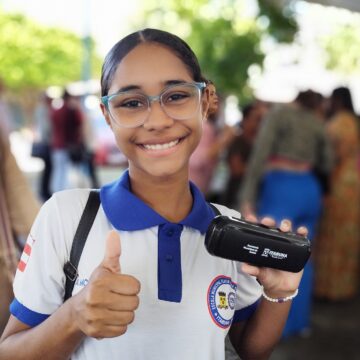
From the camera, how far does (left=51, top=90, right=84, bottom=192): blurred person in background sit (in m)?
7.19

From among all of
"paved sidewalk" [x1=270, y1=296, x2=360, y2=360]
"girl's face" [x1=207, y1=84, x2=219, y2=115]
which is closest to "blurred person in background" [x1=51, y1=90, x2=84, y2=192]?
"paved sidewalk" [x1=270, y1=296, x2=360, y2=360]

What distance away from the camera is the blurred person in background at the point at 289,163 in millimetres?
3418

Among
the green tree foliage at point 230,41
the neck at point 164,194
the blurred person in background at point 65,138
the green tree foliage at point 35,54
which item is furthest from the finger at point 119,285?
the green tree foliage at point 35,54

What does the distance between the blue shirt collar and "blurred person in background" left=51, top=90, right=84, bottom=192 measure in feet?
19.8

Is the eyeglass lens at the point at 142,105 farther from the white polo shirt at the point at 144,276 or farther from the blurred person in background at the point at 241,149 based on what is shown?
the blurred person in background at the point at 241,149

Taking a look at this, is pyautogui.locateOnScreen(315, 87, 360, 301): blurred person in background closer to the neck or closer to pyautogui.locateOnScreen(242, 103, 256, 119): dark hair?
pyautogui.locateOnScreen(242, 103, 256, 119): dark hair

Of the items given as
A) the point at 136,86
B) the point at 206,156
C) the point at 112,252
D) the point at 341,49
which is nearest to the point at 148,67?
the point at 136,86

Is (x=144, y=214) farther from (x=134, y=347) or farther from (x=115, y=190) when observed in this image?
(x=134, y=347)

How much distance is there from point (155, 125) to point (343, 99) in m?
3.63

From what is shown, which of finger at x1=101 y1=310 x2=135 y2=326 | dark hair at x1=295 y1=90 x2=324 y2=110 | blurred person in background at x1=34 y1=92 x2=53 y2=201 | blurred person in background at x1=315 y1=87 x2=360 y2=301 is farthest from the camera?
blurred person in background at x1=34 y1=92 x2=53 y2=201

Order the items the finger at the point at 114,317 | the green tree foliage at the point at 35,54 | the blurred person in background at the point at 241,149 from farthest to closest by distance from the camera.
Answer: the green tree foliage at the point at 35,54, the blurred person in background at the point at 241,149, the finger at the point at 114,317

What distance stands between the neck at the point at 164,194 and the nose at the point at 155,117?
0.52 feet

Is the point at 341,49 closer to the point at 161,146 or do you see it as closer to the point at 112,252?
the point at 161,146

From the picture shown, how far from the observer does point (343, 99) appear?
14.5 ft
